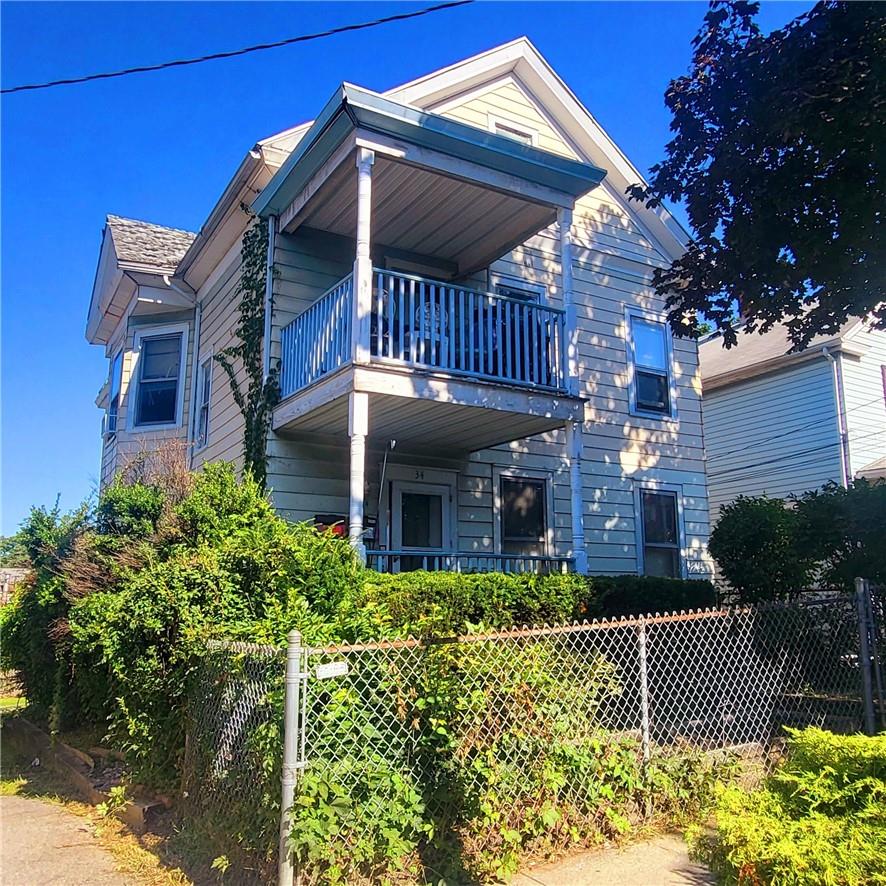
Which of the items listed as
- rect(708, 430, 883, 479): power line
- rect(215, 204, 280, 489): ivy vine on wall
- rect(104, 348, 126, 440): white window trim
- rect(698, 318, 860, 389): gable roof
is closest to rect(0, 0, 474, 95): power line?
rect(215, 204, 280, 489): ivy vine on wall

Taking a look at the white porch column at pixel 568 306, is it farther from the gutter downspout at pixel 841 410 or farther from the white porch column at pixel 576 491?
the gutter downspout at pixel 841 410

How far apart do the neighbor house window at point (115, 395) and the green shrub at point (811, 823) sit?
43.9 ft

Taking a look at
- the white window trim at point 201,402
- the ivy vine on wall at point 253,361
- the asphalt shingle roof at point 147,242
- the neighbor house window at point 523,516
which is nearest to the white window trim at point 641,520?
the neighbor house window at point 523,516

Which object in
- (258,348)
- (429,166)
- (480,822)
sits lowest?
(480,822)

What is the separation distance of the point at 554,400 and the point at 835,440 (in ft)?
42.9

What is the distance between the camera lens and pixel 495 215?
33.6 feet

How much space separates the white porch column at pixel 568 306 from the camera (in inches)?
386

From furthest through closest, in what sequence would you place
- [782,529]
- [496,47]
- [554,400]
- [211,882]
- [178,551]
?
[496,47] < [554,400] < [782,529] < [178,551] < [211,882]

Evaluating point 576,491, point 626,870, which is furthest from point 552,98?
point 626,870

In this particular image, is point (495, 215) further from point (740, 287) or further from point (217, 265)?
point (217, 265)

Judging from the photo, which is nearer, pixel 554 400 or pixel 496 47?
pixel 554 400

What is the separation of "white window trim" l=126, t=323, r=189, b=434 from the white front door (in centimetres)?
535

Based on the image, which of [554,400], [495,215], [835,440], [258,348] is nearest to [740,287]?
[554,400]

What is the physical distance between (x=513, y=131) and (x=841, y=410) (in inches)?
472
